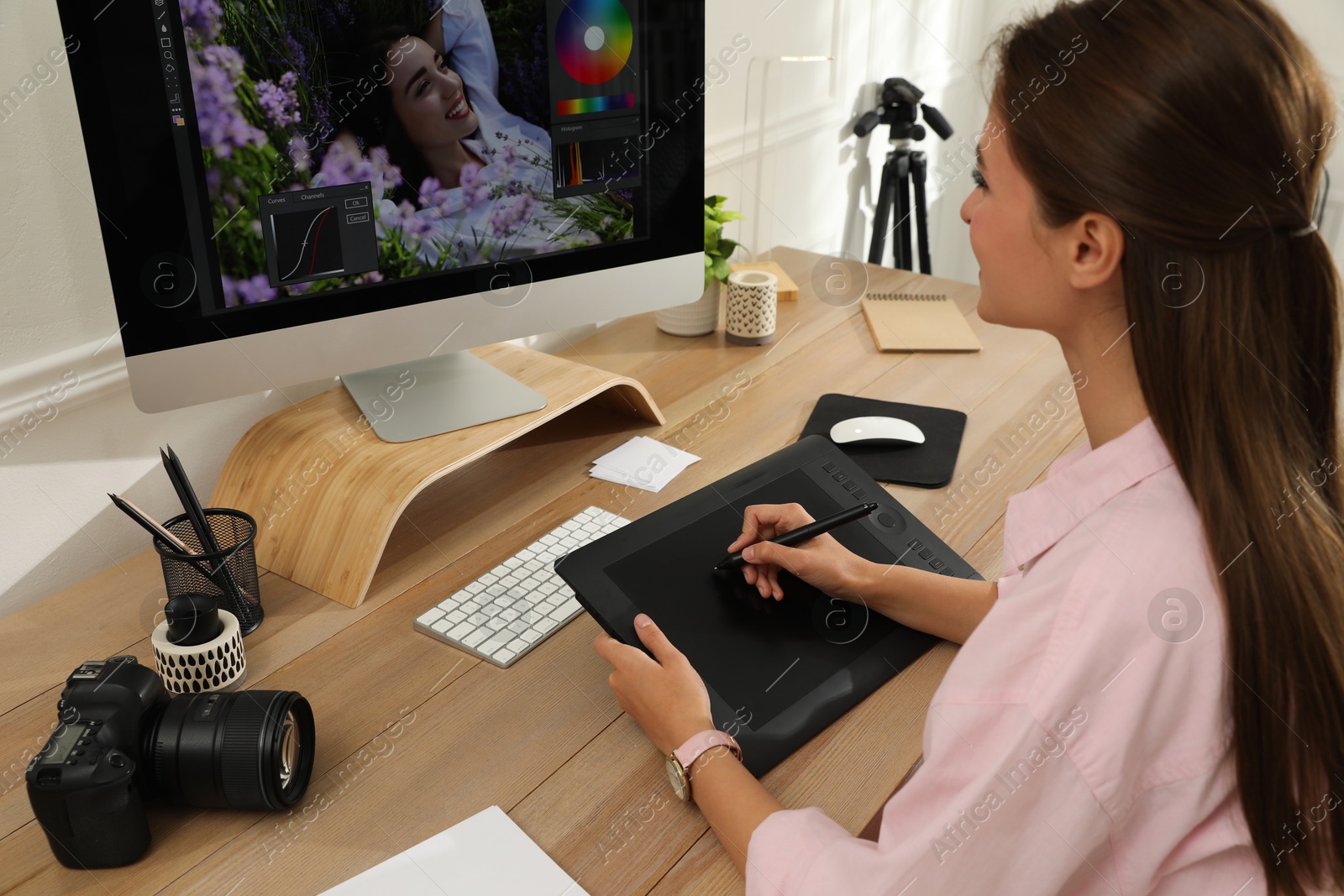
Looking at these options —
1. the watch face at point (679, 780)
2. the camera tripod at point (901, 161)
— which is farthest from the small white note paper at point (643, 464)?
the camera tripod at point (901, 161)

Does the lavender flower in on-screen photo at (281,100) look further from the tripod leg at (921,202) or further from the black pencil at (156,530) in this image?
the tripod leg at (921,202)

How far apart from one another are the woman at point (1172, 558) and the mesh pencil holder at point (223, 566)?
533 mm

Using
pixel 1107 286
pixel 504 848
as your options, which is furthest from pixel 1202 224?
pixel 504 848

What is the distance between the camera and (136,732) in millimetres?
684

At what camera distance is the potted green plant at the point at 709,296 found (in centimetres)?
152

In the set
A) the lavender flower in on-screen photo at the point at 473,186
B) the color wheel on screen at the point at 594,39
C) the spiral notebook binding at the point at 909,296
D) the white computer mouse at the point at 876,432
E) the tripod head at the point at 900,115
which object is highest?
the color wheel on screen at the point at 594,39

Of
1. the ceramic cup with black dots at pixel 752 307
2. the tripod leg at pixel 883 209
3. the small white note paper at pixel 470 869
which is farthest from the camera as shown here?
the tripod leg at pixel 883 209

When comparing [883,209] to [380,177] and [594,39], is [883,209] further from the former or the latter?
[380,177]

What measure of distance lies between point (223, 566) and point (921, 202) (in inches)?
84.6

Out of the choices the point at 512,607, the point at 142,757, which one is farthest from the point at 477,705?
the point at 142,757

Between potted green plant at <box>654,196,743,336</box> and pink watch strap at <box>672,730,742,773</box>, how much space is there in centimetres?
89

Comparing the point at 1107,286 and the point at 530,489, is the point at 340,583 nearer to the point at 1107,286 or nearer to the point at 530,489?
the point at 530,489

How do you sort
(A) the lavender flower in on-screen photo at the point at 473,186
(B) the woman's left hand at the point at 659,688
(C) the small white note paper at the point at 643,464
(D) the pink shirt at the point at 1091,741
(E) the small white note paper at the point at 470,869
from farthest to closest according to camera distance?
(C) the small white note paper at the point at 643,464, (A) the lavender flower in on-screen photo at the point at 473,186, (B) the woman's left hand at the point at 659,688, (E) the small white note paper at the point at 470,869, (D) the pink shirt at the point at 1091,741

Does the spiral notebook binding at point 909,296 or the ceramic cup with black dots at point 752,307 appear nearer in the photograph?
the ceramic cup with black dots at point 752,307
